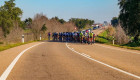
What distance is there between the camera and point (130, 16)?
95.3 feet

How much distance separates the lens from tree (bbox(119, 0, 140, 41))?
27922 mm

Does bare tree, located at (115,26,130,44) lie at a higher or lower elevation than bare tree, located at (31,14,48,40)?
lower

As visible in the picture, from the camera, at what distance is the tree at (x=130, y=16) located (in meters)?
27.9

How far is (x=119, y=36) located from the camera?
39312 mm

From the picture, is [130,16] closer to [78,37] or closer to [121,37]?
[78,37]

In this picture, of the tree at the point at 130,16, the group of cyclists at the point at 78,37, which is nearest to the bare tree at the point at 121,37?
the tree at the point at 130,16

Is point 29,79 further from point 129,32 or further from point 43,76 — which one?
point 129,32

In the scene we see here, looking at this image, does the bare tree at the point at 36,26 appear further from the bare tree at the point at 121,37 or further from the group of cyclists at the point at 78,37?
the bare tree at the point at 121,37

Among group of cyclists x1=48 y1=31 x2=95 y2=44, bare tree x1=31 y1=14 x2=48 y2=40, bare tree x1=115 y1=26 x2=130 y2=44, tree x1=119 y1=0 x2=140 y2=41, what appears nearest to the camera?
tree x1=119 y1=0 x2=140 y2=41

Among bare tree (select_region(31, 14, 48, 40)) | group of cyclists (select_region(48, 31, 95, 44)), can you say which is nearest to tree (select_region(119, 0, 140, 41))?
group of cyclists (select_region(48, 31, 95, 44))

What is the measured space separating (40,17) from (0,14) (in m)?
16.7

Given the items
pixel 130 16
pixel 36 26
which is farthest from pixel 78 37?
pixel 36 26

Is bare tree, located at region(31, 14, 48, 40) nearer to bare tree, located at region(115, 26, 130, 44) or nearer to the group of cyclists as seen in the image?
the group of cyclists

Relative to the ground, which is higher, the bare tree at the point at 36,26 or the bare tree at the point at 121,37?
the bare tree at the point at 36,26
